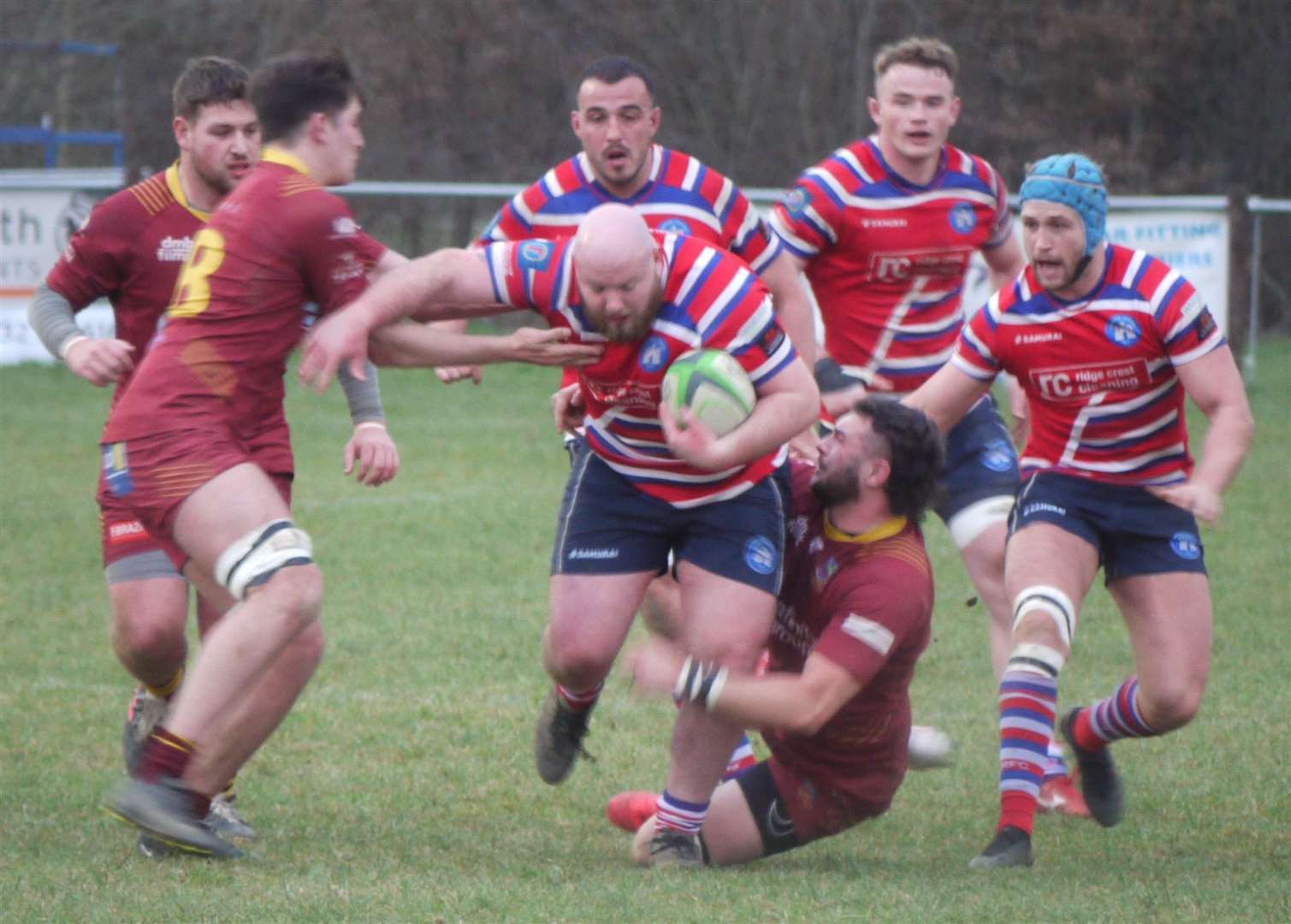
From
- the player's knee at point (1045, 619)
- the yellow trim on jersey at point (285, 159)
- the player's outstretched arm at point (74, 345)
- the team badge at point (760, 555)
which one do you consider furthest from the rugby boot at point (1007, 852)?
the player's outstretched arm at point (74, 345)

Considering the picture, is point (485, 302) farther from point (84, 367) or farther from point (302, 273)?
point (84, 367)

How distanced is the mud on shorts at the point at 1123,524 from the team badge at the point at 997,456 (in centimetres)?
82

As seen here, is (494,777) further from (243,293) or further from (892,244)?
(892,244)

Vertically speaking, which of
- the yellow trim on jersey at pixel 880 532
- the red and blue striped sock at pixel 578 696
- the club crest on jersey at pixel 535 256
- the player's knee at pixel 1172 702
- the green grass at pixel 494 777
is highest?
the club crest on jersey at pixel 535 256

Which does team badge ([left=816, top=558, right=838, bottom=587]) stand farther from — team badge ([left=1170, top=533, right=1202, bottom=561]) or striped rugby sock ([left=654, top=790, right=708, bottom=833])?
team badge ([left=1170, top=533, right=1202, bottom=561])

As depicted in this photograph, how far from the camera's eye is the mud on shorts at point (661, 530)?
4.99 meters

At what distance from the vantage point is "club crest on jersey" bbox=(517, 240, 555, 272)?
15.8ft

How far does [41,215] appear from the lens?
52.7 ft

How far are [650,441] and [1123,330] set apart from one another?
4.47 ft

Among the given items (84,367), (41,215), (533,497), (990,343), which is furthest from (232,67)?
(41,215)

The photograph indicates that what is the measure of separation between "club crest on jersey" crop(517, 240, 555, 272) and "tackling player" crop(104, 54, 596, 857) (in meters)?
0.22

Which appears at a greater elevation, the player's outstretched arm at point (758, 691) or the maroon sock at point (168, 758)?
the player's outstretched arm at point (758, 691)

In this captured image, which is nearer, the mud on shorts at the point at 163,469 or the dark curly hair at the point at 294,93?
the mud on shorts at the point at 163,469

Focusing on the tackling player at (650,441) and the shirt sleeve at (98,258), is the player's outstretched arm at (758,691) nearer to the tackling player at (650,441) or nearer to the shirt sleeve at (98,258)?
the tackling player at (650,441)
